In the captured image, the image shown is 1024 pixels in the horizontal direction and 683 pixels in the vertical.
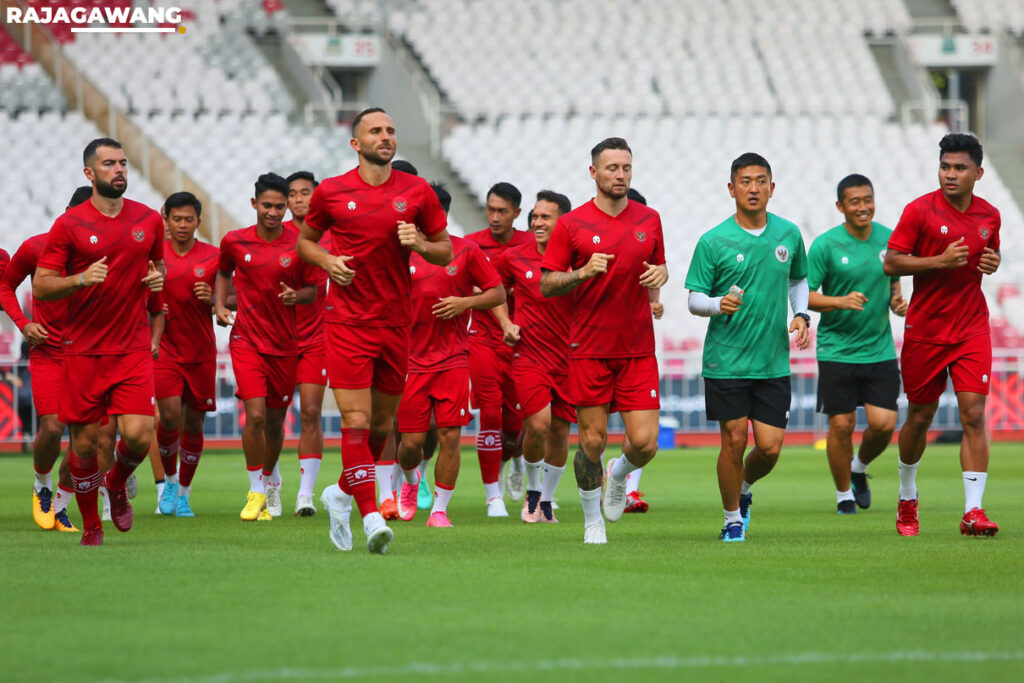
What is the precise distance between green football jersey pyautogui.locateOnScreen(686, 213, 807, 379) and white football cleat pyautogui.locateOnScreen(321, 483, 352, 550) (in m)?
2.50

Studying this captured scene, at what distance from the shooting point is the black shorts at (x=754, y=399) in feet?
31.5

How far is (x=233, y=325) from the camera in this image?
12.3 meters

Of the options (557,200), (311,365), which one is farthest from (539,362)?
(311,365)

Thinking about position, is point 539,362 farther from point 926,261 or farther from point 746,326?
point 926,261

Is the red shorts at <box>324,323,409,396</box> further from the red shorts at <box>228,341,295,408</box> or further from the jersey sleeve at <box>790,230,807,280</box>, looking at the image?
the red shorts at <box>228,341,295,408</box>

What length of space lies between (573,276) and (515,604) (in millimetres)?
2863

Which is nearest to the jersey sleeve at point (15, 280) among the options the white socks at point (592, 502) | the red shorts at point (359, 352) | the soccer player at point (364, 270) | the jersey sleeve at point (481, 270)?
the soccer player at point (364, 270)

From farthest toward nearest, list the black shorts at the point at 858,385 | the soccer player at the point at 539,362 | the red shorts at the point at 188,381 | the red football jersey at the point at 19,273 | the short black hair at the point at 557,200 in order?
the red shorts at the point at 188,381 < the black shorts at the point at 858,385 < the short black hair at the point at 557,200 < the soccer player at the point at 539,362 < the red football jersey at the point at 19,273

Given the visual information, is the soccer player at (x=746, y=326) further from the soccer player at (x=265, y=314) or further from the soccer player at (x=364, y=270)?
the soccer player at (x=265, y=314)

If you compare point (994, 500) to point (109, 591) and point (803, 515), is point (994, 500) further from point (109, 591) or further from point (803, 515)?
point (109, 591)

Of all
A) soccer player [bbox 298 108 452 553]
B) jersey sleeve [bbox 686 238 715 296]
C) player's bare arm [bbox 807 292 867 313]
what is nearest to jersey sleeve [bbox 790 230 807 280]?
jersey sleeve [bbox 686 238 715 296]

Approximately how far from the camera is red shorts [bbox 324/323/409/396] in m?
8.82

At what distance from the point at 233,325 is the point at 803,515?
485 cm

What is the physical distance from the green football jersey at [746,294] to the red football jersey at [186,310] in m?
4.68
